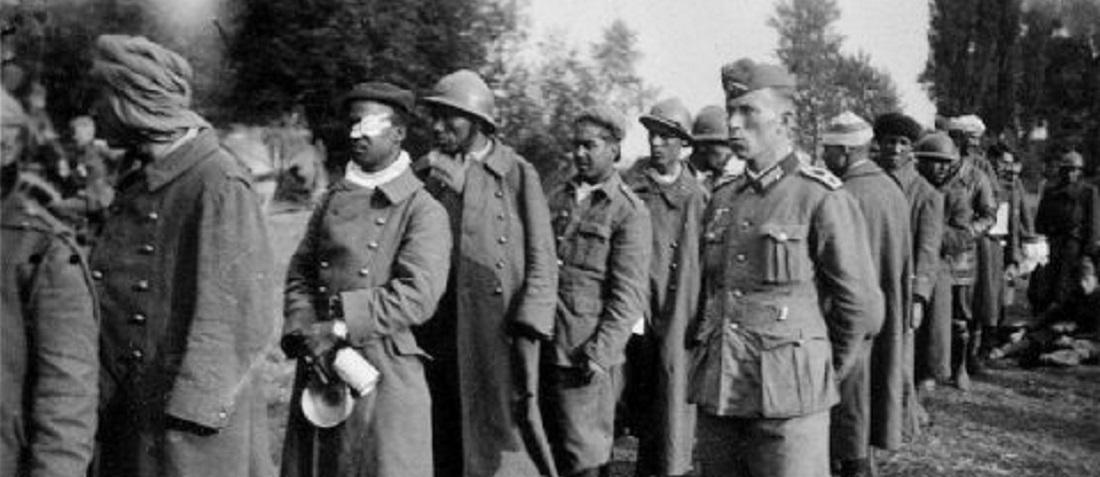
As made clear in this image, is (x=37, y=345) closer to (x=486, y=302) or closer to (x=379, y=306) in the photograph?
(x=379, y=306)

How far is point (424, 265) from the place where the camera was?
193 inches

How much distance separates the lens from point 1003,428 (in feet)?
31.7

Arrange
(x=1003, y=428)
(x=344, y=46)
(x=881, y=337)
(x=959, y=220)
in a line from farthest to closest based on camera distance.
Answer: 1. (x=344, y=46)
2. (x=959, y=220)
3. (x=1003, y=428)
4. (x=881, y=337)

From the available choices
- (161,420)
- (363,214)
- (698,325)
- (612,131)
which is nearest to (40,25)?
(161,420)

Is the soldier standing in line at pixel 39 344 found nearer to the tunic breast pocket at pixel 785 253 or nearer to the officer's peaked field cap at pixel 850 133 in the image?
the tunic breast pocket at pixel 785 253

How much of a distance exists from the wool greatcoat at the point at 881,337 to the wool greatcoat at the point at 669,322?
0.82m

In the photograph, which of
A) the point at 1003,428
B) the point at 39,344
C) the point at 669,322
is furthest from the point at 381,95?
the point at 1003,428

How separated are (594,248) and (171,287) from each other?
294 cm

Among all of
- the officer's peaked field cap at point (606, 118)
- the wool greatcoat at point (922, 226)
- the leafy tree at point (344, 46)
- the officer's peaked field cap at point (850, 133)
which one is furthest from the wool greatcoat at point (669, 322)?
the leafy tree at point (344, 46)

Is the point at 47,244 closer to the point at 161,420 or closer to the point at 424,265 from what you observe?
the point at 161,420

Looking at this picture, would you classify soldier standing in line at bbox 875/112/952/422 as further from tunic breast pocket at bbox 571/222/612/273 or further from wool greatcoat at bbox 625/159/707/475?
tunic breast pocket at bbox 571/222/612/273

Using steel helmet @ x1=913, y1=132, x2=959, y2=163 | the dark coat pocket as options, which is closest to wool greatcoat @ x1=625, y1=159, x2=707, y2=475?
the dark coat pocket

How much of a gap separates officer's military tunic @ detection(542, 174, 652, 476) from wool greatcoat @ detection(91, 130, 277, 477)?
2601 mm

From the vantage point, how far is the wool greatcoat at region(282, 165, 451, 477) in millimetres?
4855
